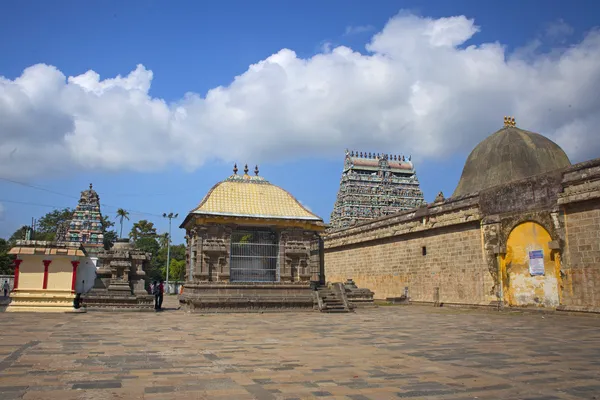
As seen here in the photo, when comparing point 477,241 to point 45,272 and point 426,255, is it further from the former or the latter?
point 45,272

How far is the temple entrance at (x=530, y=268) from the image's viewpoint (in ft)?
52.0

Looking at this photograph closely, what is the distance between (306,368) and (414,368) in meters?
1.50

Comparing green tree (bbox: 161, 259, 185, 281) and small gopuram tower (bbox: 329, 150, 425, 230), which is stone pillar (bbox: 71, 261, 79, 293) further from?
green tree (bbox: 161, 259, 185, 281)

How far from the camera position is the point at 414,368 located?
6512 mm

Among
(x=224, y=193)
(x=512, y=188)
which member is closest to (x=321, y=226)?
(x=224, y=193)

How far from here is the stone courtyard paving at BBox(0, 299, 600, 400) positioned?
5.18 meters

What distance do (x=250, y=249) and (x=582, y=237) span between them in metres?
11.8

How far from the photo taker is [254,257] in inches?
760

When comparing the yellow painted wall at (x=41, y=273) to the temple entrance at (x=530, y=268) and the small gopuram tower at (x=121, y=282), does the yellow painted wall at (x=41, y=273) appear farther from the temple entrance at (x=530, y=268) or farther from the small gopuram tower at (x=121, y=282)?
the temple entrance at (x=530, y=268)

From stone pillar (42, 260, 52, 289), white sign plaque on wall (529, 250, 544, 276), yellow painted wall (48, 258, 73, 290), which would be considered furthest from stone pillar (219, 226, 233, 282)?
white sign plaque on wall (529, 250, 544, 276)

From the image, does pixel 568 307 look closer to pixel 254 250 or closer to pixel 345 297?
pixel 345 297

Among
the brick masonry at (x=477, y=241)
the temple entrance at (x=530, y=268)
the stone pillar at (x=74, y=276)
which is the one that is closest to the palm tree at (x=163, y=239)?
the brick masonry at (x=477, y=241)

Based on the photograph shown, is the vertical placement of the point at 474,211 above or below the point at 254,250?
above

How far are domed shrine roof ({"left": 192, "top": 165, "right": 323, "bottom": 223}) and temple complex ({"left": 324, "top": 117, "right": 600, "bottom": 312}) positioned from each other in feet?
19.3
